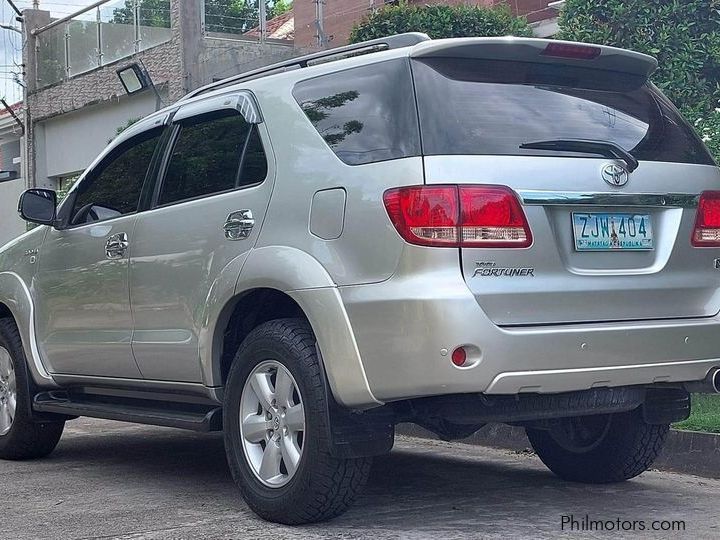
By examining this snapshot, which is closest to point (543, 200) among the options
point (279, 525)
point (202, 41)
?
point (279, 525)

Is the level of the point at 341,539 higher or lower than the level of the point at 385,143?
lower

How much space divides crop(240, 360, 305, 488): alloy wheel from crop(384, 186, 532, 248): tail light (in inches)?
33.4

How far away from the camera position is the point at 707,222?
4.72 metres

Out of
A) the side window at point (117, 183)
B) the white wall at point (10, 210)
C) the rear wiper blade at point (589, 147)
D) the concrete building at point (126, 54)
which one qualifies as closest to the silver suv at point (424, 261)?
the rear wiper blade at point (589, 147)

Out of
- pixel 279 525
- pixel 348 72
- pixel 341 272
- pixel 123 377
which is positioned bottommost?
pixel 279 525

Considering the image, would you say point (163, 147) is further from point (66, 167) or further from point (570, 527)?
point (66, 167)

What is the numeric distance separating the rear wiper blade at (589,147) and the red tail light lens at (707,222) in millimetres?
369

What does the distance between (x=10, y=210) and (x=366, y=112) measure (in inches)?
697

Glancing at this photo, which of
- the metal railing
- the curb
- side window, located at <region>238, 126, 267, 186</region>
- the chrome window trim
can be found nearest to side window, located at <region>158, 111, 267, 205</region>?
side window, located at <region>238, 126, 267, 186</region>

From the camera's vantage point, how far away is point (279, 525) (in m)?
4.64

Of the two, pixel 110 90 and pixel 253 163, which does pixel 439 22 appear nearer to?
pixel 253 163

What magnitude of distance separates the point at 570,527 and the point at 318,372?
46.9 inches

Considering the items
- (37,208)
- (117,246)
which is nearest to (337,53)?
(117,246)

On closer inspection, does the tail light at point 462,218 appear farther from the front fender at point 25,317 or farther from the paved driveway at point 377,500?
the front fender at point 25,317
